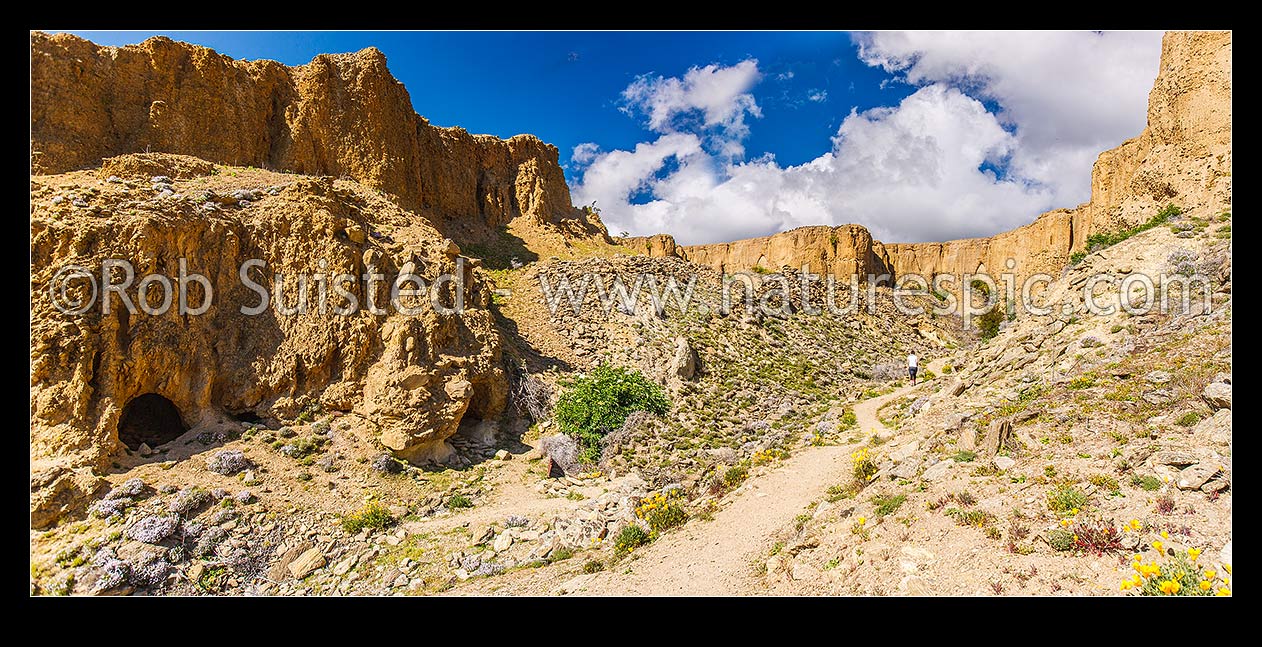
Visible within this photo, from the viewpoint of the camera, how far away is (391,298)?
49.8 ft

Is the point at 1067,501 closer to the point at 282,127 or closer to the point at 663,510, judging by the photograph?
the point at 663,510

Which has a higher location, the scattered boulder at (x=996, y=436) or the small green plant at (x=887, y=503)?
the scattered boulder at (x=996, y=436)

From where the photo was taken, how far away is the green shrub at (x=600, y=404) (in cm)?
1596

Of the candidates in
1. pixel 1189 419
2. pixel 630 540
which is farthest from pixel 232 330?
pixel 1189 419

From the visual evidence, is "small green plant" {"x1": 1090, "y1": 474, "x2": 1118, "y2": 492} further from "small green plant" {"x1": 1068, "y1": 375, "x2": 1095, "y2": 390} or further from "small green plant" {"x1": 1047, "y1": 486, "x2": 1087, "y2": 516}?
"small green plant" {"x1": 1068, "y1": 375, "x2": 1095, "y2": 390}

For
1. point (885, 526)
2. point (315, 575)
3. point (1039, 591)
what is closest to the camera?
point (1039, 591)

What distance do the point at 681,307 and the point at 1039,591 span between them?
20.4m

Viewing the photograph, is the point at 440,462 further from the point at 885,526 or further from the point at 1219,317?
the point at 1219,317

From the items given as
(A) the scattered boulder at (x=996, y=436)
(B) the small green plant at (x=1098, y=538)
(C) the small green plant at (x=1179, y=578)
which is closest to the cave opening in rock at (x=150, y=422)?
(B) the small green plant at (x=1098, y=538)

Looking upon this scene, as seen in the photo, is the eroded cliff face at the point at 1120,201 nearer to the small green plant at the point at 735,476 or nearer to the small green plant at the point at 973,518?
the small green plant at the point at 973,518

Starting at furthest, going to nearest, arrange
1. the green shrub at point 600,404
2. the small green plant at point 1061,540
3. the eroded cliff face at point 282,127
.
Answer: the eroded cliff face at point 282,127 < the green shrub at point 600,404 < the small green plant at point 1061,540

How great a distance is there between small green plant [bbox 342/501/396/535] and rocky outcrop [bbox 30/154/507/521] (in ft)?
6.32

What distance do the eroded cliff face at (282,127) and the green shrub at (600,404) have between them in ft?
55.3

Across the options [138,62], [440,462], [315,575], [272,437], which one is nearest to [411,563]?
[315,575]
